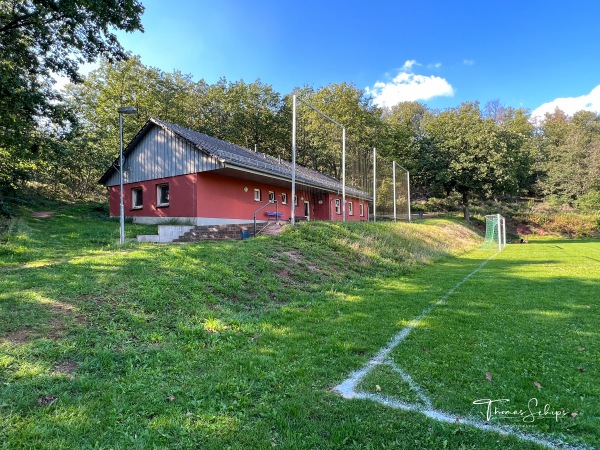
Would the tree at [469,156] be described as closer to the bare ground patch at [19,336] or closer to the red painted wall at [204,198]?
the red painted wall at [204,198]

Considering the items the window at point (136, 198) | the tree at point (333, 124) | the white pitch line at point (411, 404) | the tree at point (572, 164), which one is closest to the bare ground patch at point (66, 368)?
the white pitch line at point (411, 404)

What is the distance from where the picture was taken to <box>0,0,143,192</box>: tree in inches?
456

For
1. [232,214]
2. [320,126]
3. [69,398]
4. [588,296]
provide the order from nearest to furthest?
1. [69,398]
2. [588,296]
3. [232,214]
4. [320,126]

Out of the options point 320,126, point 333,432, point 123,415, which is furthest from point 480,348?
point 320,126

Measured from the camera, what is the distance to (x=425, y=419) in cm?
272

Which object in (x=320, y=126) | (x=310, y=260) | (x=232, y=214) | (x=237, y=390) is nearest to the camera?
(x=237, y=390)

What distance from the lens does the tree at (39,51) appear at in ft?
38.0

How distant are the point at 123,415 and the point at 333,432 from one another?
163 centimetres

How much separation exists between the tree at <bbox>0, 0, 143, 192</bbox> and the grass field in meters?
7.97

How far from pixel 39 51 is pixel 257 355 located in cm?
1624

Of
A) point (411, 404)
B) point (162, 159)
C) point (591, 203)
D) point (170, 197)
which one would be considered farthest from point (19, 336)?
point (591, 203)

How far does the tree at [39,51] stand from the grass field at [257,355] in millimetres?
7970

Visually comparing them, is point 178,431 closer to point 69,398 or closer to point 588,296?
point 69,398

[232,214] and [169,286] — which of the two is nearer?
[169,286]
